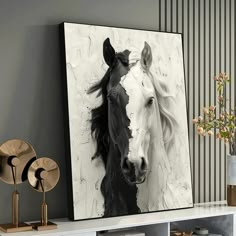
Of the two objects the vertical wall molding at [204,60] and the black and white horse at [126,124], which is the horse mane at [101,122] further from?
the vertical wall molding at [204,60]

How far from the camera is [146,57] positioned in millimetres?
3330

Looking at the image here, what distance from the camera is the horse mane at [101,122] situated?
10.2 ft

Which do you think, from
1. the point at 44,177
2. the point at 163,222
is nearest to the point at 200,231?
the point at 163,222

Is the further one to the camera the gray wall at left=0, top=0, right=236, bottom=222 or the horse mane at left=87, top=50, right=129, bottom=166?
the horse mane at left=87, top=50, right=129, bottom=166

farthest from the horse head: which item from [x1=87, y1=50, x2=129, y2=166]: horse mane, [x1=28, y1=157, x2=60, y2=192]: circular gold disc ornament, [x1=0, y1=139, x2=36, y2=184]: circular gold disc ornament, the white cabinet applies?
[x1=0, y1=139, x2=36, y2=184]: circular gold disc ornament

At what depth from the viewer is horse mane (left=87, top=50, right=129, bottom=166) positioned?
311cm

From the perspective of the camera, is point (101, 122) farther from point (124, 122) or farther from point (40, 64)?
point (40, 64)

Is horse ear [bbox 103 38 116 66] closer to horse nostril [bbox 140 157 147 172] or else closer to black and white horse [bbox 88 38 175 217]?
black and white horse [bbox 88 38 175 217]

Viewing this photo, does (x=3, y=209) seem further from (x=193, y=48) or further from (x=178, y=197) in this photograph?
(x=193, y=48)

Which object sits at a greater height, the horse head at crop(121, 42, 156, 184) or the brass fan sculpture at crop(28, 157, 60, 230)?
the horse head at crop(121, 42, 156, 184)

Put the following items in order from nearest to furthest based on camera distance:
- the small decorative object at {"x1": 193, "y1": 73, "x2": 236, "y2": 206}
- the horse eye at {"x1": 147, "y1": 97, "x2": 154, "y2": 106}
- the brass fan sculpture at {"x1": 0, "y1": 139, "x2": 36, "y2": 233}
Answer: the brass fan sculpture at {"x1": 0, "y1": 139, "x2": 36, "y2": 233}
the horse eye at {"x1": 147, "y1": 97, "x2": 154, "y2": 106}
the small decorative object at {"x1": 193, "y1": 73, "x2": 236, "y2": 206}

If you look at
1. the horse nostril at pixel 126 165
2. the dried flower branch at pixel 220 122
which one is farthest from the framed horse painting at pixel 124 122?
the dried flower branch at pixel 220 122

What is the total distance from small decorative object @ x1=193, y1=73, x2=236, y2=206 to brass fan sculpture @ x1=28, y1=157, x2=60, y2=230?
1.03 m

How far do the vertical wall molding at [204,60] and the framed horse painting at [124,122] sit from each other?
145mm
